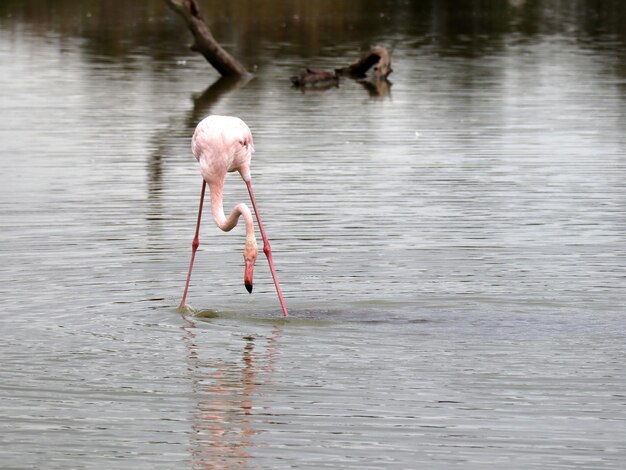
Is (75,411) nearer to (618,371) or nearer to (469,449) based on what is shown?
(469,449)

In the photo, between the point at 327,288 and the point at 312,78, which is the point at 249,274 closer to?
the point at 327,288

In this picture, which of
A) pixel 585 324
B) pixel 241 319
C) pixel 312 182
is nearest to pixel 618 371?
pixel 585 324

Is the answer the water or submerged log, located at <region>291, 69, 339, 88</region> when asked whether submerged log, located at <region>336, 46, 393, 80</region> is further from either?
the water

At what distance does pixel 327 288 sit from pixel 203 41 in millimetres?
19210

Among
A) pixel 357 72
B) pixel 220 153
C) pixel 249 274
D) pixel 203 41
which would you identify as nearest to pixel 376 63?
pixel 357 72

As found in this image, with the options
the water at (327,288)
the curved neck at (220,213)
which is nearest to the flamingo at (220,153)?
the curved neck at (220,213)

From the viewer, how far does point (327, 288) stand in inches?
471

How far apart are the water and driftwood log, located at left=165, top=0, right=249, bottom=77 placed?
6.59 feet

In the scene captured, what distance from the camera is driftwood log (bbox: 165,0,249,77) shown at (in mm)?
29234

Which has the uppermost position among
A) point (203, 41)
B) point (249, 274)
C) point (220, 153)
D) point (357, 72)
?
point (220, 153)

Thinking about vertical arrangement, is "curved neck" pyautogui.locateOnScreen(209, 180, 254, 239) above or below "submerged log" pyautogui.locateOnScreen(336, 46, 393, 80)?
above

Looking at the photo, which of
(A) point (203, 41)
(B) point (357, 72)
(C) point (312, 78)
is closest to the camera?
(A) point (203, 41)

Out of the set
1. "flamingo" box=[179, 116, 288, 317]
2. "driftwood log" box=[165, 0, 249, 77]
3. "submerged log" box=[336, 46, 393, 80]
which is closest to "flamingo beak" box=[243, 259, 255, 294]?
"flamingo" box=[179, 116, 288, 317]

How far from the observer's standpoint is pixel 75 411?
852 centimetres
